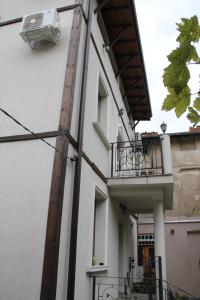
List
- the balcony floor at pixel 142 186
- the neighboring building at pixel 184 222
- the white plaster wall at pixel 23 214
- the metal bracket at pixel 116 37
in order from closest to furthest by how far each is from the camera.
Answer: the white plaster wall at pixel 23 214 → the balcony floor at pixel 142 186 → the metal bracket at pixel 116 37 → the neighboring building at pixel 184 222

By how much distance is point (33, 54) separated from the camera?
19.6 ft

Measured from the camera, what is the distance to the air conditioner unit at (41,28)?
5590mm

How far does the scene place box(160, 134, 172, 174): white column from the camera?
705 centimetres

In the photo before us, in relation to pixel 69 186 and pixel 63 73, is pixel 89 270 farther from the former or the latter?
pixel 63 73

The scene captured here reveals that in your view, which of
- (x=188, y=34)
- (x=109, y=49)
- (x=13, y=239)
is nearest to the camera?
(x=188, y=34)

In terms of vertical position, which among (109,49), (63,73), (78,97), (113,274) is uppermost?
(109,49)

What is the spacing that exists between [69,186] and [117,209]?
13.0 ft

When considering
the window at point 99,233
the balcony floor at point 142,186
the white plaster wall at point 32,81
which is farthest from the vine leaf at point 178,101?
the balcony floor at point 142,186

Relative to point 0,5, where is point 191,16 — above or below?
below

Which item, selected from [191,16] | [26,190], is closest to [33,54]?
[26,190]

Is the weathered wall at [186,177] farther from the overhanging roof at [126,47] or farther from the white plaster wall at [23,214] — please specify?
the white plaster wall at [23,214]

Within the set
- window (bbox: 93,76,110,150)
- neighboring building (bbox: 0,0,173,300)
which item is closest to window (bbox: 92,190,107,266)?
neighboring building (bbox: 0,0,173,300)

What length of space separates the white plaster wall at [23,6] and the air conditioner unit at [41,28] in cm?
89

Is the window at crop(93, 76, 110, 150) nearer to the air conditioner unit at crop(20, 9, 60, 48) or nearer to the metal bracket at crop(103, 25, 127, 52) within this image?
the metal bracket at crop(103, 25, 127, 52)
